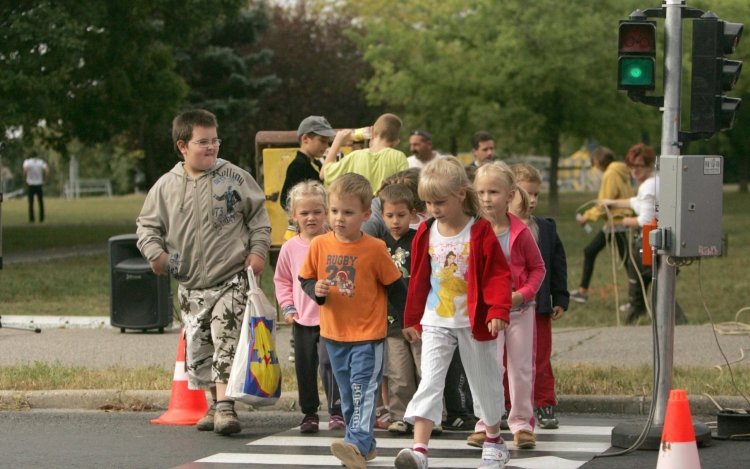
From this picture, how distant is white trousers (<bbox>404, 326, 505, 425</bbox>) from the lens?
20.4 feet

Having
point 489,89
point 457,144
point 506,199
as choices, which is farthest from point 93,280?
point 457,144

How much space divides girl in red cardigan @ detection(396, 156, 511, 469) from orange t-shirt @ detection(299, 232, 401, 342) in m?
0.17

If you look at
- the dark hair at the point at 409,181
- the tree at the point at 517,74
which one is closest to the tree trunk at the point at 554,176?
the tree at the point at 517,74

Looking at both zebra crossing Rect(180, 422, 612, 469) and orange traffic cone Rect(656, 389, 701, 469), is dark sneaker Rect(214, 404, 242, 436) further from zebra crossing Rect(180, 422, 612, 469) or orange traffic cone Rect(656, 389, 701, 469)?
orange traffic cone Rect(656, 389, 701, 469)

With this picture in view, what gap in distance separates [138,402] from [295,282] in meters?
1.78

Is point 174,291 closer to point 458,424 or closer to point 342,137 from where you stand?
point 342,137

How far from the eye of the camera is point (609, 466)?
6.46 metres

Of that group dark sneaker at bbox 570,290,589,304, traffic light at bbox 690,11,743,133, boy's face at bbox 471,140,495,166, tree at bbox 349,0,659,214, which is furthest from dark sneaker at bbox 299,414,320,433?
tree at bbox 349,0,659,214

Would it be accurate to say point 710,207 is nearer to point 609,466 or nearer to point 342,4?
point 609,466

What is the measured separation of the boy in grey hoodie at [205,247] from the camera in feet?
24.6

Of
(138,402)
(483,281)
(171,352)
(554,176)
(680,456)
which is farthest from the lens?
(554,176)

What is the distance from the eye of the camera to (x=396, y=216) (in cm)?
723

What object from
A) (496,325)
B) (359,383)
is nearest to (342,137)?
(359,383)

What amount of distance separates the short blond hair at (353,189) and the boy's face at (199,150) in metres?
1.35
